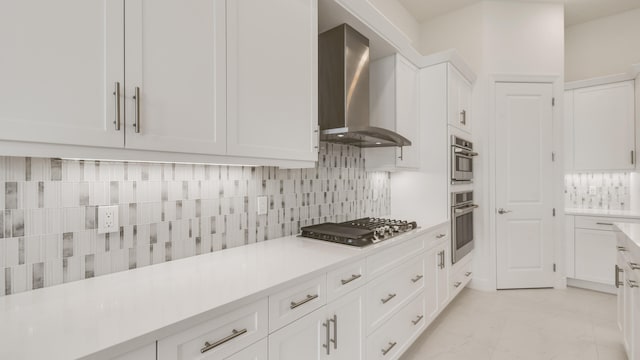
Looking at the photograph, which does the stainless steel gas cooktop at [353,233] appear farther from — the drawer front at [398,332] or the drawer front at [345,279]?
the drawer front at [398,332]

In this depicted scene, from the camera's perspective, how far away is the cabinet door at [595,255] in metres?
3.34

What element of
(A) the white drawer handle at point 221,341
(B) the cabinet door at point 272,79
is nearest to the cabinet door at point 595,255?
(B) the cabinet door at point 272,79

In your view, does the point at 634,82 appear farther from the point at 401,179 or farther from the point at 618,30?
the point at 401,179

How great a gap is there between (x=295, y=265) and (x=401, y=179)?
2064 mm

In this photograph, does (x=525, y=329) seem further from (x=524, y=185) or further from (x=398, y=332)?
(x=524, y=185)

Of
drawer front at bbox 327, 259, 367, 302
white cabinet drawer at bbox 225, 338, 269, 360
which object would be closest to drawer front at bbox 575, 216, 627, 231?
drawer front at bbox 327, 259, 367, 302

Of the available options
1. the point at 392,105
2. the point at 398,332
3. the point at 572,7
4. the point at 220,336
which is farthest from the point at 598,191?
the point at 220,336

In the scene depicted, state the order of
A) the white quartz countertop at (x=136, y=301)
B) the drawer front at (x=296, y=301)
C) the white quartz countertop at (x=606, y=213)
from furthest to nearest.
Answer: the white quartz countertop at (x=606, y=213) < the drawer front at (x=296, y=301) < the white quartz countertop at (x=136, y=301)

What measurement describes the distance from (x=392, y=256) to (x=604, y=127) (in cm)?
353

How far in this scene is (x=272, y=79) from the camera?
1500 mm

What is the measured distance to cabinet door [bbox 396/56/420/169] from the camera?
2.63 m

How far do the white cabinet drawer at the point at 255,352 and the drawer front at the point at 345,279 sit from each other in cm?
38

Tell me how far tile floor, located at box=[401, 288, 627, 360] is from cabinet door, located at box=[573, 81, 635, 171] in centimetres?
153

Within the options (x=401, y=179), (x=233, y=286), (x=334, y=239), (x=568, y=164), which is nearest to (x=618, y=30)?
(x=568, y=164)
